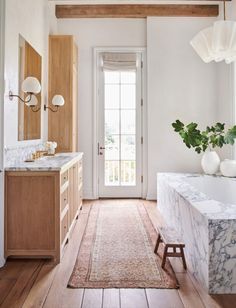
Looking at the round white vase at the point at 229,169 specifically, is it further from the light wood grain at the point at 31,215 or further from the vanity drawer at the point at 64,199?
the light wood grain at the point at 31,215

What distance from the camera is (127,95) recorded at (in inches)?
205

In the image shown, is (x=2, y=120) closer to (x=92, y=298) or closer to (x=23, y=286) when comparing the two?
(x=23, y=286)

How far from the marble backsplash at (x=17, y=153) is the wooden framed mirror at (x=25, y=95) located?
108 mm

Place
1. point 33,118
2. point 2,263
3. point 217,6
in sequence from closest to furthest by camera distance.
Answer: point 2,263 → point 33,118 → point 217,6

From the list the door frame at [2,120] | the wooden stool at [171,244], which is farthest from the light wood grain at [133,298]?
the door frame at [2,120]

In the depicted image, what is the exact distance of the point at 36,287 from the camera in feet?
6.91

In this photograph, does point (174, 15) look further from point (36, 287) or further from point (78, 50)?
point (36, 287)

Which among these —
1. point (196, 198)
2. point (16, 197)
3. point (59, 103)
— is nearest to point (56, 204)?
point (16, 197)

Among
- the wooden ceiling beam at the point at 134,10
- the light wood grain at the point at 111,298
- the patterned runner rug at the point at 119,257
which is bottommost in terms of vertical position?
the light wood grain at the point at 111,298

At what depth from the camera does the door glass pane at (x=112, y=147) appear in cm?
522

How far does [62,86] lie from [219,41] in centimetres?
251

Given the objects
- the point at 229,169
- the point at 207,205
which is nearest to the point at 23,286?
the point at 207,205

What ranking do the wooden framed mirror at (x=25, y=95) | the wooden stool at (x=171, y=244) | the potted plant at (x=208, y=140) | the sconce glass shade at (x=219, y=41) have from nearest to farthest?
the wooden stool at (x=171, y=244) → the sconce glass shade at (x=219, y=41) → the wooden framed mirror at (x=25, y=95) → the potted plant at (x=208, y=140)

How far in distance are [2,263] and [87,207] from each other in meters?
2.20
